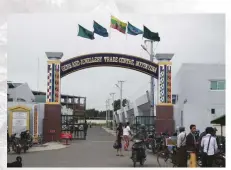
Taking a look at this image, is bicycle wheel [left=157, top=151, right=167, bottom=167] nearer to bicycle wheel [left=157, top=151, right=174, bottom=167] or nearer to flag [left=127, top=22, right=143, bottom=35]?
bicycle wheel [left=157, top=151, right=174, bottom=167]

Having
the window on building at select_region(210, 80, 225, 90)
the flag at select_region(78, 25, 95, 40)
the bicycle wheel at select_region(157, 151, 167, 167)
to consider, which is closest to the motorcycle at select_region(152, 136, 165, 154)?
the bicycle wheel at select_region(157, 151, 167, 167)

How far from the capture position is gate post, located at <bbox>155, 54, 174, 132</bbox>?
14.0 meters

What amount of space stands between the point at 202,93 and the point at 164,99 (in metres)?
1.28

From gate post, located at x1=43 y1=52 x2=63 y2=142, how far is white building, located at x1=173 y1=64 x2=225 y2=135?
3844 mm

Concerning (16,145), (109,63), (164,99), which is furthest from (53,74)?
(164,99)

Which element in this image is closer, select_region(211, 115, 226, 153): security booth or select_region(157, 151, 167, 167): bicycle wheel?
select_region(211, 115, 226, 153): security booth

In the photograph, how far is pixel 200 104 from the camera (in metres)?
13.3

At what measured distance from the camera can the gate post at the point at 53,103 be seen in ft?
46.5

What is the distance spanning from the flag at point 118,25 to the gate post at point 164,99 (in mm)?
1820

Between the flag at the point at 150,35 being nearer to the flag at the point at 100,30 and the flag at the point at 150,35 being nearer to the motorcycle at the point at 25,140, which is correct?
the flag at the point at 100,30

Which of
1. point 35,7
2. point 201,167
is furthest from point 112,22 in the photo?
point 201,167

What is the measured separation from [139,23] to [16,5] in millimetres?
3388

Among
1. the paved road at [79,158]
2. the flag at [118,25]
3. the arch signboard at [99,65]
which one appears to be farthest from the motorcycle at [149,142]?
the flag at [118,25]
